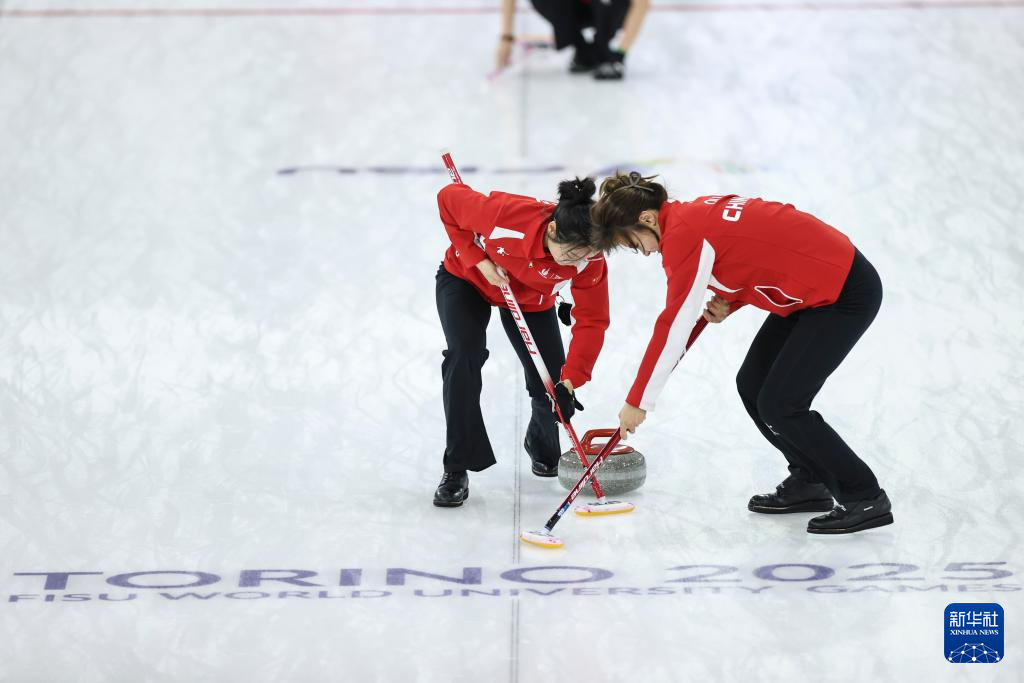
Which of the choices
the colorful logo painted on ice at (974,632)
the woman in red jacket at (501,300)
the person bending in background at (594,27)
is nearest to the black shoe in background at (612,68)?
the person bending in background at (594,27)

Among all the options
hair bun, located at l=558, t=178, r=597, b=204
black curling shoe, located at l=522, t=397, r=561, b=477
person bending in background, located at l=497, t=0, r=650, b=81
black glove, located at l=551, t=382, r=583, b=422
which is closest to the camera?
hair bun, located at l=558, t=178, r=597, b=204

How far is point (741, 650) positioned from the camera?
2.80 meters

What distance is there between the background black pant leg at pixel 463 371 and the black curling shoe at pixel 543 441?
207 millimetres

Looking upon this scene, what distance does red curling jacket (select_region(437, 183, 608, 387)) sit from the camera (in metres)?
3.17

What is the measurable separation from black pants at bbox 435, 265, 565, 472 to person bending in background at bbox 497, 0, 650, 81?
3251mm

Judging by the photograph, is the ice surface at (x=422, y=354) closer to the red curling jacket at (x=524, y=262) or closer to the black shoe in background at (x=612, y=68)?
the black shoe in background at (x=612, y=68)

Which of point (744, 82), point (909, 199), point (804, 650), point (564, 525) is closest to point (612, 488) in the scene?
point (564, 525)

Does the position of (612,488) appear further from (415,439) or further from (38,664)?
(38,664)

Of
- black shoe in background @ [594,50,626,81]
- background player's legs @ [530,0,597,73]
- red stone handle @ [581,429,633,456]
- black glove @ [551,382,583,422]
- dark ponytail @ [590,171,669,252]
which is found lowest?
red stone handle @ [581,429,633,456]

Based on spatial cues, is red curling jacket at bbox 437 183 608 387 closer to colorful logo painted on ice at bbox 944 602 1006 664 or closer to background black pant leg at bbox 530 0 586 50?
colorful logo painted on ice at bbox 944 602 1006 664

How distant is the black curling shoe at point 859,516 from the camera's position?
3.19 metres

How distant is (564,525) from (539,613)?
0.42m

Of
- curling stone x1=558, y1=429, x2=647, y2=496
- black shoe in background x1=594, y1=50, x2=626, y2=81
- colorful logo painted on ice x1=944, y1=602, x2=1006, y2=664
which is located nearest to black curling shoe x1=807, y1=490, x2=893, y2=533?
colorful logo painted on ice x1=944, y1=602, x2=1006, y2=664

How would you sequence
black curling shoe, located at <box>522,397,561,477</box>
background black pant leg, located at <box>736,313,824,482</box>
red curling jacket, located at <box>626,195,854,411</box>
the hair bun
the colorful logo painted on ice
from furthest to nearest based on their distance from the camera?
black curling shoe, located at <box>522,397,561,477</box>, background black pant leg, located at <box>736,313,824,482</box>, the hair bun, red curling jacket, located at <box>626,195,854,411</box>, the colorful logo painted on ice
